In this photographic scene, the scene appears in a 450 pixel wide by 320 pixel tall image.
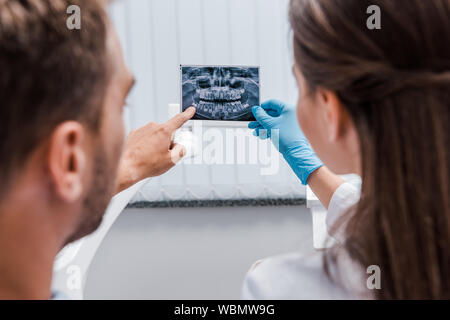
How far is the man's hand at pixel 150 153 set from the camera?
40.3 inches

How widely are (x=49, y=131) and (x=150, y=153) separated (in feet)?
1.89

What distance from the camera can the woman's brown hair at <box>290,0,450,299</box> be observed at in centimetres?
53

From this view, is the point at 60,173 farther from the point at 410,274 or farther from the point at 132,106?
the point at 132,106

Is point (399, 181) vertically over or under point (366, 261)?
over

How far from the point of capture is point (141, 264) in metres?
1.78

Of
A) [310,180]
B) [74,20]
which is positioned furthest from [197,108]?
[74,20]

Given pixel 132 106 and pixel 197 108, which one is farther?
pixel 132 106

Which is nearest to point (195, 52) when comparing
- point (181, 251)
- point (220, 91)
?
point (220, 91)

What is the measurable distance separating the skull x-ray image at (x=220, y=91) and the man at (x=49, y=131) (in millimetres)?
674

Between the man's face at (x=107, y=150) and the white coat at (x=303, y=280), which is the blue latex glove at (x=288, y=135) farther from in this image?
Answer: the man's face at (x=107, y=150)

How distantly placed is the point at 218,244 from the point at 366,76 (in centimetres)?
138

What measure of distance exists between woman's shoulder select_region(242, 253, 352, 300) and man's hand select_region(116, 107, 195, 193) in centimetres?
52

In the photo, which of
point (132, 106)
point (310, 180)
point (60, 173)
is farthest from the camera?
point (132, 106)

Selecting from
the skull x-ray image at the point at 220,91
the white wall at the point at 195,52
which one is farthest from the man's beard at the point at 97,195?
the white wall at the point at 195,52
